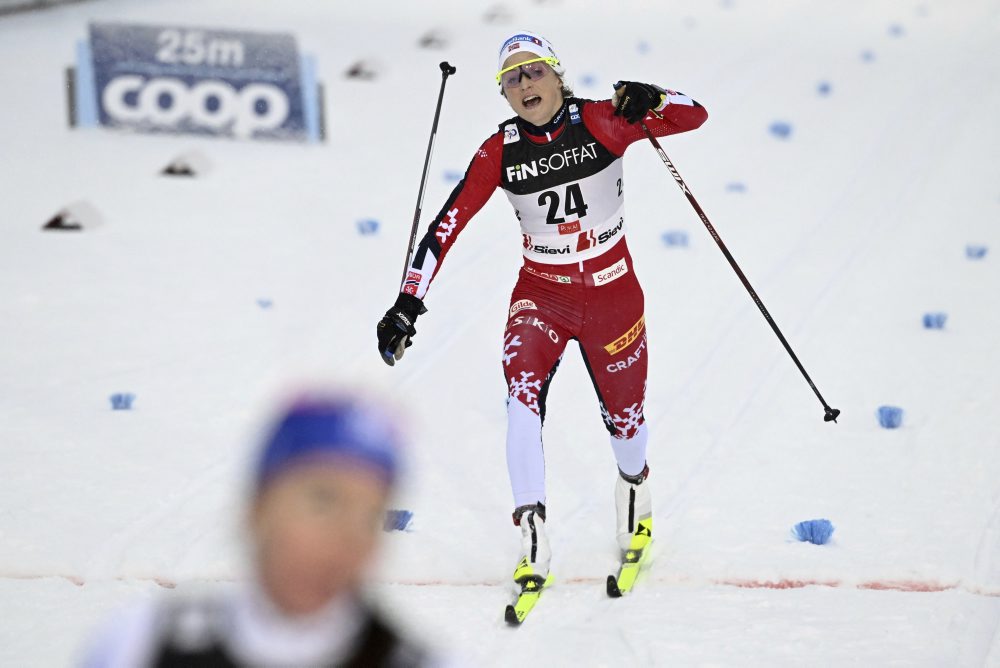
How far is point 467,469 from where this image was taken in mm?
5164

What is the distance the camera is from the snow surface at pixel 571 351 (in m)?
4.06

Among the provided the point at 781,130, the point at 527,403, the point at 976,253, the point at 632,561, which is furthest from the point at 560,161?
the point at 781,130

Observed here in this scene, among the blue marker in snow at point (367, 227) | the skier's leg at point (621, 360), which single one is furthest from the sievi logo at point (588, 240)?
the blue marker in snow at point (367, 227)

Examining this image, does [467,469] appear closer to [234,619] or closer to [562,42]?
[234,619]

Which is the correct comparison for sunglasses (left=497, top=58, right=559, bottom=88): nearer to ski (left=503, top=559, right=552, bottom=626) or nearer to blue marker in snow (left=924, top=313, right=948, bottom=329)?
ski (left=503, top=559, right=552, bottom=626)

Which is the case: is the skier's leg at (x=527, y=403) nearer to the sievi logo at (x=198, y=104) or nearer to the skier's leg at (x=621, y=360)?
the skier's leg at (x=621, y=360)

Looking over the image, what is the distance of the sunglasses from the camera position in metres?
4.04

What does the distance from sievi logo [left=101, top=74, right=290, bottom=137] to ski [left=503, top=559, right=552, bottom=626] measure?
19.4 ft

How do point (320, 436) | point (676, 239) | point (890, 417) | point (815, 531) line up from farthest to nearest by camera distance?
point (676, 239) < point (890, 417) < point (815, 531) < point (320, 436)

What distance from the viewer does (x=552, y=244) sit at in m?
4.13

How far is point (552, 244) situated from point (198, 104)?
5.78m

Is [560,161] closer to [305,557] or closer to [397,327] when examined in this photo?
[397,327]

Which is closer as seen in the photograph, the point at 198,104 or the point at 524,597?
the point at 524,597

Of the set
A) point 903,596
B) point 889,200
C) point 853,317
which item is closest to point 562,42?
point 889,200
